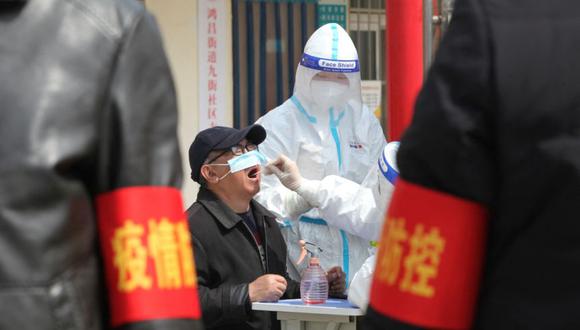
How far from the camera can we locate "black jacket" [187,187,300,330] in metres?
4.57

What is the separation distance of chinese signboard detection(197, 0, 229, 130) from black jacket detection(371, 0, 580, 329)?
25.0ft

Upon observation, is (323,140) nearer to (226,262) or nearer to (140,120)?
(226,262)

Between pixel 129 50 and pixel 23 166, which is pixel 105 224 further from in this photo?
pixel 129 50

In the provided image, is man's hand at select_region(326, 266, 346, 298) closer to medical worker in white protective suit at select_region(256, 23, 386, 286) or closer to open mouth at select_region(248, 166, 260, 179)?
medical worker in white protective suit at select_region(256, 23, 386, 286)

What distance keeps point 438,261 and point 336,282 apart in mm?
3464

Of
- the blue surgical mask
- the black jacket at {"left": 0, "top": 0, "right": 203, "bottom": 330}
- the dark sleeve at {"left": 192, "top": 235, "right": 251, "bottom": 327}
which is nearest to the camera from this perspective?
the black jacket at {"left": 0, "top": 0, "right": 203, "bottom": 330}

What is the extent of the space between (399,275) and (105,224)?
43cm

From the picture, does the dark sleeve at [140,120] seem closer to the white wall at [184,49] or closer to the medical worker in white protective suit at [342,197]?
the medical worker in white protective suit at [342,197]

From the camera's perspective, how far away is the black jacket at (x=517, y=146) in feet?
5.26

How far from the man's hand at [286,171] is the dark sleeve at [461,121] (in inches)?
145

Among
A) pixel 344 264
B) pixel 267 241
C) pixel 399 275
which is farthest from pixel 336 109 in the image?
pixel 399 275

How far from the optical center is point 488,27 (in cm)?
164

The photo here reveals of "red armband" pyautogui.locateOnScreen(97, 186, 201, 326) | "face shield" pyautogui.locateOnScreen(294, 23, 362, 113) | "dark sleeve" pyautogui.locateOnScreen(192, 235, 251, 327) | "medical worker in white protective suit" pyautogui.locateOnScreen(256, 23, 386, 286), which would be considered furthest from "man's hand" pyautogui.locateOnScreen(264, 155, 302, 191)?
"red armband" pyautogui.locateOnScreen(97, 186, 201, 326)

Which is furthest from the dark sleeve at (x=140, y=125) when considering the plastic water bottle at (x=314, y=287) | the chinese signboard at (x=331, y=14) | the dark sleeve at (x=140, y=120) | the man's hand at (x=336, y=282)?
the chinese signboard at (x=331, y=14)
